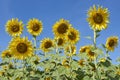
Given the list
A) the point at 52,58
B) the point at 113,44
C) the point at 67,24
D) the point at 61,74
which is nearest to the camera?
the point at 61,74

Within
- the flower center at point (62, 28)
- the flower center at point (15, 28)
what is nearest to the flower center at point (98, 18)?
the flower center at point (62, 28)

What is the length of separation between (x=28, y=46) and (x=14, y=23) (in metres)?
2.99

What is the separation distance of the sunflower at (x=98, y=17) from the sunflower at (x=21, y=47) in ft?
7.84

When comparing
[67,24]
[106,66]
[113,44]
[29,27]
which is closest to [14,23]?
[29,27]

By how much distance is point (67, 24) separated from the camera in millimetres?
14727

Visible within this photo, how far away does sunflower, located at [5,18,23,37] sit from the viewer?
14.8 m

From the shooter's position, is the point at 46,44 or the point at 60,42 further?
the point at 46,44

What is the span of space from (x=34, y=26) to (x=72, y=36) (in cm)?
263

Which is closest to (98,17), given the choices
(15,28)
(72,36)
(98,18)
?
(98,18)

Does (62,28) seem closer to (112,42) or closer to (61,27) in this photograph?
(61,27)

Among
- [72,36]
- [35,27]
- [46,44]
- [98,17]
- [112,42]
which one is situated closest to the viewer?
[98,17]

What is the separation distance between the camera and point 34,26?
53.8ft

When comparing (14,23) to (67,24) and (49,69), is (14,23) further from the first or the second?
(49,69)

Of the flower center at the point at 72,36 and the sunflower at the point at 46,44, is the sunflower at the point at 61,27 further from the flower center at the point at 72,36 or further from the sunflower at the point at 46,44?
the sunflower at the point at 46,44
